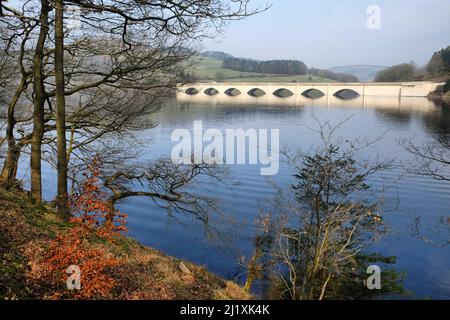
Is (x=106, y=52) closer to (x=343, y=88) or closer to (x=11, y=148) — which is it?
(x=11, y=148)

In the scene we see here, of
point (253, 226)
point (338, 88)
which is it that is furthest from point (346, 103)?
point (253, 226)

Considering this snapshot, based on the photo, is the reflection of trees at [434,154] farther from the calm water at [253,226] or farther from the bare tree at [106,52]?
the bare tree at [106,52]

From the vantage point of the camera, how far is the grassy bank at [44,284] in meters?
6.03

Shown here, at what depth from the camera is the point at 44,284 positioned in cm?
611

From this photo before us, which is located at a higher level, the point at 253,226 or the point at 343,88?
the point at 343,88

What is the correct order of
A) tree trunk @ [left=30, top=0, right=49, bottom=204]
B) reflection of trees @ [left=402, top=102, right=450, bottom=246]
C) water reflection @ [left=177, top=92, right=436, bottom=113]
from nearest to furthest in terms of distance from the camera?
1. tree trunk @ [left=30, top=0, right=49, bottom=204]
2. reflection of trees @ [left=402, top=102, right=450, bottom=246]
3. water reflection @ [left=177, top=92, right=436, bottom=113]

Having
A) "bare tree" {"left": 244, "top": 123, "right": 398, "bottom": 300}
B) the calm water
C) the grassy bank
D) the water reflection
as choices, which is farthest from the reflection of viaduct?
the grassy bank

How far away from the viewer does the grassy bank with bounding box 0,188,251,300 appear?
19.8ft

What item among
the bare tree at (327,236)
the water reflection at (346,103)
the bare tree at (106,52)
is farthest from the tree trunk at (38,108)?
the water reflection at (346,103)

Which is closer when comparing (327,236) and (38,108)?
(327,236)

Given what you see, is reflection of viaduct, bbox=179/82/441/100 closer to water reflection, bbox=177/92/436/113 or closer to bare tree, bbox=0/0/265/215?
water reflection, bbox=177/92/436/113

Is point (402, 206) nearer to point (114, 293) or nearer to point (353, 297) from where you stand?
point (353, 297)

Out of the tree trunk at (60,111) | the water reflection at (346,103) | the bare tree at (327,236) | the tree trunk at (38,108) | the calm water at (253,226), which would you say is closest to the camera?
the tree trunk at (60,111)
